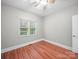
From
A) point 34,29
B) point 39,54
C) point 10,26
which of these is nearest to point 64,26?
point 39,54

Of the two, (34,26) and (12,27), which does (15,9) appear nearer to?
(12,27)

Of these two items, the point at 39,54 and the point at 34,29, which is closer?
the point at 39,54

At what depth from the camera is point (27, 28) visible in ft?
15.6

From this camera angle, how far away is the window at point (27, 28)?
4325 mm

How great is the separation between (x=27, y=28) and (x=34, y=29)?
0.79 m

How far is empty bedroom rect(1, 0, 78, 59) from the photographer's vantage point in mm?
2940

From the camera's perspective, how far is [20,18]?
4129 millimetres

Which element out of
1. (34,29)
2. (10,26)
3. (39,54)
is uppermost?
(10,26)

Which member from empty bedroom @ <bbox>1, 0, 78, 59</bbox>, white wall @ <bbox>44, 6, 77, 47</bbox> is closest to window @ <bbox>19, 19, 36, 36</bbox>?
empty bedroom @ <bbox>1, 0, 78, 59</bbox>

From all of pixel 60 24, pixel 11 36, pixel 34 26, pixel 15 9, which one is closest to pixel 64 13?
pixel 60 24

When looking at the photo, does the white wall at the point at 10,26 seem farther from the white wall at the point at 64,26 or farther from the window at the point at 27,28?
the white wall at the point at 64,26

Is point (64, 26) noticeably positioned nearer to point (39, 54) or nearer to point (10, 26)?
point (39, 54)

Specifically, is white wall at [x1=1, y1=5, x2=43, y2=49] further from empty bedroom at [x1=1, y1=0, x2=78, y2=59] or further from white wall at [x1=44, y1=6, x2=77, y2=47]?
white wall at [x1=44, y1=6, x2=77, y2=47]

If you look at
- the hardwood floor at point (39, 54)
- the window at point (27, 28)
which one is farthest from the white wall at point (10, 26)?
the hardwood floor at point (39, 54)
